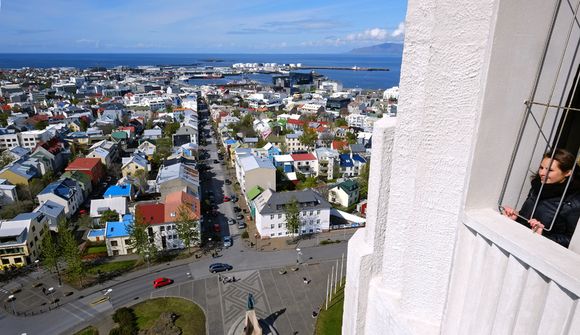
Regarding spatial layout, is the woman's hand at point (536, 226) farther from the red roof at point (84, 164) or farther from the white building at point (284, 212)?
the red roof at point (84, 164)

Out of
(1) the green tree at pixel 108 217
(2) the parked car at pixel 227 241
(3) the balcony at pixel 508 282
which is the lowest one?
(2) the parked car at pixel 227 241

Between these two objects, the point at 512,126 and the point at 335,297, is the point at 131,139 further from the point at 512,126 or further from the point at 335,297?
the point at 512,126

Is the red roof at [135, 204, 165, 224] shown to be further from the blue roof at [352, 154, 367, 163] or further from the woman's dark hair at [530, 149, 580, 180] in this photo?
the woman's dark hair at [530, 149, 580, 180]

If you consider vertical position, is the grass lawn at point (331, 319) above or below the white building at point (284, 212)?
below

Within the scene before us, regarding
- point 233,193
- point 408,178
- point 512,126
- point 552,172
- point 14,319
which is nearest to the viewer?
point 512,126

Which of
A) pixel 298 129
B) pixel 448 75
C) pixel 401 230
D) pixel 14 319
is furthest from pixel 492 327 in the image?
pixel 298 129

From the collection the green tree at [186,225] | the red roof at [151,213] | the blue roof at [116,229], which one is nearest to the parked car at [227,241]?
the green tree at [186,225]
